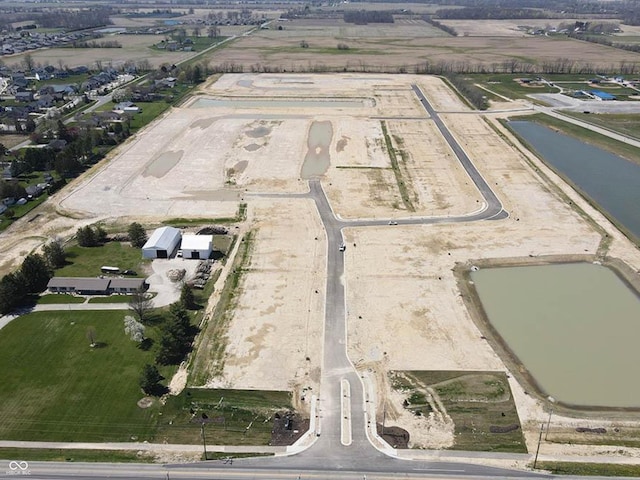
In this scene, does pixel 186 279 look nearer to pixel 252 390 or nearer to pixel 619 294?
pixel 252 390

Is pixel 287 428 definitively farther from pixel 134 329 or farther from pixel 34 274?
pixel 34 274

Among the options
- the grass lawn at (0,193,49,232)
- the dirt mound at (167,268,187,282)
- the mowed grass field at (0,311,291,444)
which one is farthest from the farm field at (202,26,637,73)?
the mowed grass field at (0,311,291,444)

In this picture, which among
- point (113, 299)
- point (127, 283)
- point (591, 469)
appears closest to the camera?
point (591, 469)

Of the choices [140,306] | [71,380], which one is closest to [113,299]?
[140,306]

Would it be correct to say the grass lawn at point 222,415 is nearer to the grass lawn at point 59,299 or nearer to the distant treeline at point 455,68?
the grass lawn at point 59,299

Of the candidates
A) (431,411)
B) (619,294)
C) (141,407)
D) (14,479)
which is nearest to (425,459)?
(431,411)
